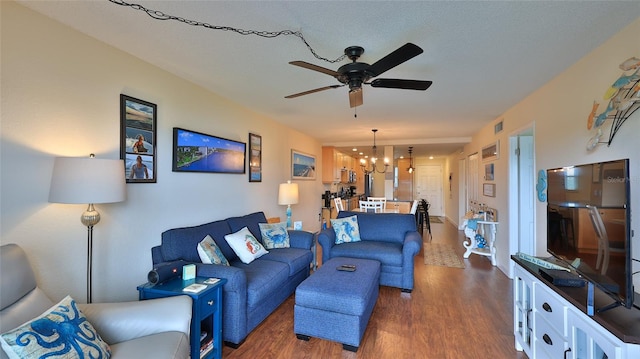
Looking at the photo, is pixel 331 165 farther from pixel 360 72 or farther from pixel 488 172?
pixel 360 72

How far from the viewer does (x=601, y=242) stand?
1.41m

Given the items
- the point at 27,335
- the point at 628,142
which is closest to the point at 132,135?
the point at 27,335

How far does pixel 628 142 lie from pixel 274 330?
2982mm

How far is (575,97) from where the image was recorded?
2398mm

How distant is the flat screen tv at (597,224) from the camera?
125 centimetres

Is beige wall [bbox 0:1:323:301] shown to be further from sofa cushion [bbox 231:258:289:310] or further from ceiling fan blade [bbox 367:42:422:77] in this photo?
ceiling fan blade [bbox 367:42:422:77]

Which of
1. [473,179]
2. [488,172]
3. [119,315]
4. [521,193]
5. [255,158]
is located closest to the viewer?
[119,315]

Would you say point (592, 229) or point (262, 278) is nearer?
point (592, 229)

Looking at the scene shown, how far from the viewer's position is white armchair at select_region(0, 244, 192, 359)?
1313 mm

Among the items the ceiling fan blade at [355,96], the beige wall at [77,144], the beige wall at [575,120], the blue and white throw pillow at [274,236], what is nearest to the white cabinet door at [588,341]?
the beige wall at [575,120]

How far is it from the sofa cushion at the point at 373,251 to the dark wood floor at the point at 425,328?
402mm

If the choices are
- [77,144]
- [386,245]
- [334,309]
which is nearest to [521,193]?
[386,245]

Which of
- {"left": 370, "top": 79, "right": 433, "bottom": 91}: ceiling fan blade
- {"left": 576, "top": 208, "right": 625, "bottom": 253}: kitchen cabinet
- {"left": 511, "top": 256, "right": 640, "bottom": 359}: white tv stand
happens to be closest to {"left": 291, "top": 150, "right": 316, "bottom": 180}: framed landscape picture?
{"left": 370, "top": 79, "right": 433, "bottom": 91}: ceiling fan blade

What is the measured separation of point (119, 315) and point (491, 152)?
535 cm
